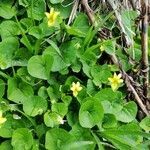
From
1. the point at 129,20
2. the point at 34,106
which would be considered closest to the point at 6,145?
the point at 34,106

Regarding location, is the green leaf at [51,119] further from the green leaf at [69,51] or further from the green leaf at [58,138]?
the green leaf at [69,51]

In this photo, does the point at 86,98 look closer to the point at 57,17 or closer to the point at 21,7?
the point at 57,17

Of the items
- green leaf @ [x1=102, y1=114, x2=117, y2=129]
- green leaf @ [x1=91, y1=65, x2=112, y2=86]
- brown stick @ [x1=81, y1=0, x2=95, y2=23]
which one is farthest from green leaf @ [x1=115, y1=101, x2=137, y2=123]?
brown stick @ [x1=81, y1=0, x2=95, y2=23]

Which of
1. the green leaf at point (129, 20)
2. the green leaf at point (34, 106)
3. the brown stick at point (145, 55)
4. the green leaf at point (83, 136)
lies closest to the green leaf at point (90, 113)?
the green leaf at point (83, 136)

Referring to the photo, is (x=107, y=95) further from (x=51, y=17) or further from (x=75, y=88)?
(x=51, y=17)

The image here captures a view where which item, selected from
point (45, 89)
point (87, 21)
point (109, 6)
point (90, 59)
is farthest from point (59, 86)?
point (109, 6)

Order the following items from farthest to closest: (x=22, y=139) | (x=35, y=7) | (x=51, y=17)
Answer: (x=35, y=7) < (x=51, y=17) < (x=22, y=139)
